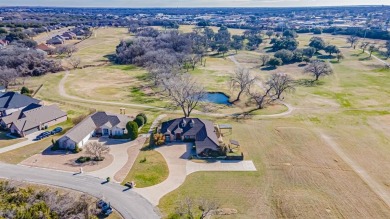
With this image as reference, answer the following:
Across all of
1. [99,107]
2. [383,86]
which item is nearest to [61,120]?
[99,107]

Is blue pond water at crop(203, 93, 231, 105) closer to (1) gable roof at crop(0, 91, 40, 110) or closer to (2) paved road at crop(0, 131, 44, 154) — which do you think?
(2) paved road at crop(0, 131, 44, 154)

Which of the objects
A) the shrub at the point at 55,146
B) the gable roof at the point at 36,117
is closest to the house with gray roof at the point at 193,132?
the shrub at the point at 55,146

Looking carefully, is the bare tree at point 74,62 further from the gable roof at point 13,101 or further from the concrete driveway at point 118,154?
the concrete driveway at point 118,154

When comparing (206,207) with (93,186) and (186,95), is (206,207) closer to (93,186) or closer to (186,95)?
(93,186)

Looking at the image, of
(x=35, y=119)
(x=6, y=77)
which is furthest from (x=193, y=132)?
(x=6, y=77)

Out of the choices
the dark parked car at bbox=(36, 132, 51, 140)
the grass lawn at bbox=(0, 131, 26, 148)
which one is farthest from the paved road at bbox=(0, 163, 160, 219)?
the dark parked car at bbox=(36, 132, 51, 140)

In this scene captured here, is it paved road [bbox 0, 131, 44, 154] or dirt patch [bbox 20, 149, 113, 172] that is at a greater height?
dirt patch [bbox 20, 149, 113, 172]
